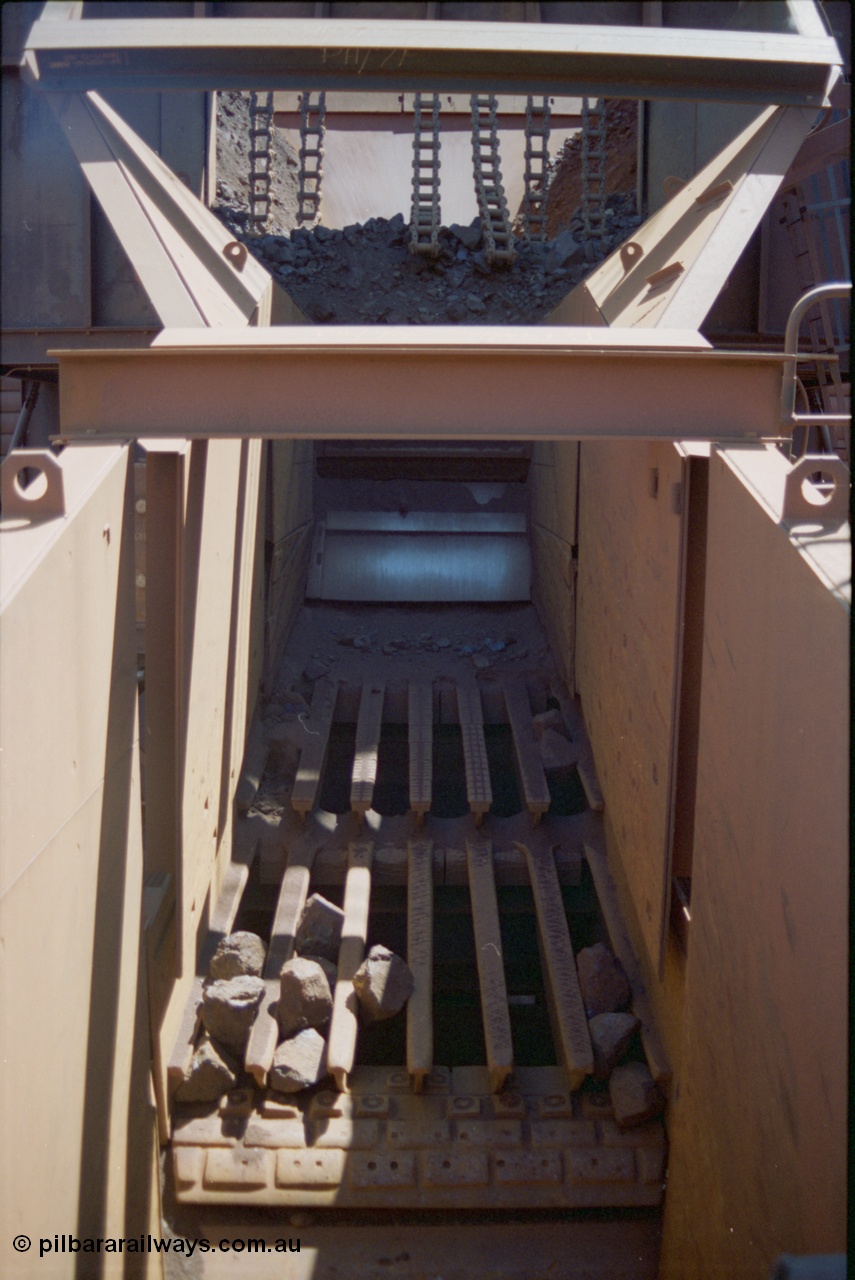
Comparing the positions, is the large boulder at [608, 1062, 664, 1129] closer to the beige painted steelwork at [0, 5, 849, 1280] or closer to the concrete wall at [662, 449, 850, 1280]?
the beige painted steelwork at [0, 5, 849, 1280]

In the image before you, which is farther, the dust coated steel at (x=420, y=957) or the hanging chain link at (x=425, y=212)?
the hanging chain link at (x=425, y=212)

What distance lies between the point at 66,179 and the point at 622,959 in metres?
6.10

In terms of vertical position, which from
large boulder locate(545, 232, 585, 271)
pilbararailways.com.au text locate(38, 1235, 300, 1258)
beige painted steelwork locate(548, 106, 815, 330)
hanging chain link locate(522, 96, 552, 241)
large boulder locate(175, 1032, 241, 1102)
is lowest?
pilbararailways.com.au text locate(38, 1235, 300, 1258)

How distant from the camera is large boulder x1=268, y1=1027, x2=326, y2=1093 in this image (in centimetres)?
344

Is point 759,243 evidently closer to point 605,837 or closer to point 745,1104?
point 605,837

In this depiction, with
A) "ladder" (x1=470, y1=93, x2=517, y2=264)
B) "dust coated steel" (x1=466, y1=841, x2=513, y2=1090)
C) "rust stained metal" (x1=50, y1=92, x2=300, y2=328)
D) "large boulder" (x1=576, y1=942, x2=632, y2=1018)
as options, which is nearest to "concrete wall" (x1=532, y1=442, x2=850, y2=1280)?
"large boulder" (x1=576, y1=942, x2=632, y2=1018)

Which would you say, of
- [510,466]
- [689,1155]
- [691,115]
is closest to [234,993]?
[689,1155]

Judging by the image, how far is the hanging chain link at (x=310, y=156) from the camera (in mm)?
8352

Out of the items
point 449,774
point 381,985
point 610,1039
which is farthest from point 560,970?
point 449,774

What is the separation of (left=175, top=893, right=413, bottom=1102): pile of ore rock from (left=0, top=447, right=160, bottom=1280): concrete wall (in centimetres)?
35

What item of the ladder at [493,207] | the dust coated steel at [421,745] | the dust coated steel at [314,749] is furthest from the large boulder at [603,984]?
the ladder at [493,207]

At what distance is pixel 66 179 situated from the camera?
6.74 metres

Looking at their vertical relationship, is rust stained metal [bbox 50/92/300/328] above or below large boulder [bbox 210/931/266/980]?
above

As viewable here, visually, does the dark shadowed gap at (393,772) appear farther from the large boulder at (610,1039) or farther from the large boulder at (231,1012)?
the large boulder at (610,1039)
